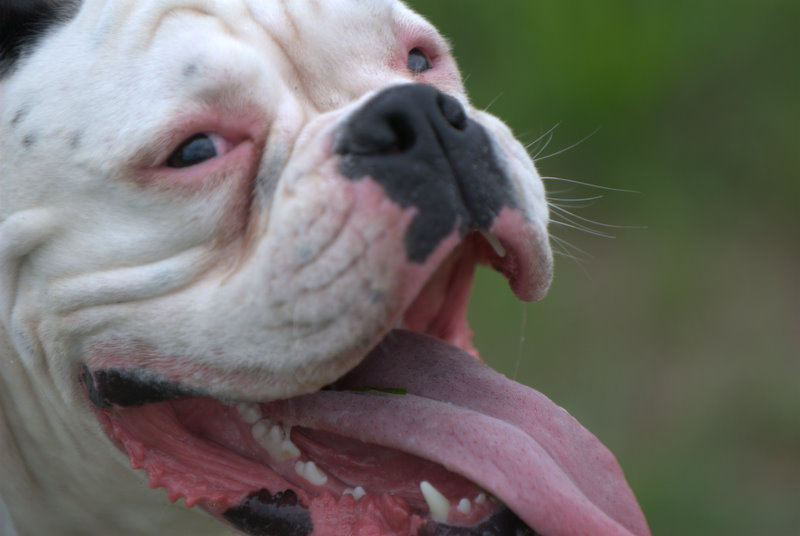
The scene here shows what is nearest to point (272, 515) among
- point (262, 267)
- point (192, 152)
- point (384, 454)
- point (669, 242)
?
point (384, 454)

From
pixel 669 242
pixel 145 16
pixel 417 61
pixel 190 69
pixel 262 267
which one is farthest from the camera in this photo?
pixel 669 242

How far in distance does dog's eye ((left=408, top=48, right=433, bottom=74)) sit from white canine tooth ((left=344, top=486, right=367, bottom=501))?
0.99 m

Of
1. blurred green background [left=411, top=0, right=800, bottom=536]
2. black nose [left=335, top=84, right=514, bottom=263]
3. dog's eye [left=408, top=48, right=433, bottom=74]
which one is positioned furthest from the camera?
blurred green background [left=411, top=0, right=800, bottom=536]

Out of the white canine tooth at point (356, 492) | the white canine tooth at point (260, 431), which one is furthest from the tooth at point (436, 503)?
the white canine tooth at point (260, 431)

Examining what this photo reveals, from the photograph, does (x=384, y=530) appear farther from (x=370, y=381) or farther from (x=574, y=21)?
(x=574, y=21)

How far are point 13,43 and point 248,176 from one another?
623mm

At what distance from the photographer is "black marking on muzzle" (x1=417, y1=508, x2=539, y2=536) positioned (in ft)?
6.22

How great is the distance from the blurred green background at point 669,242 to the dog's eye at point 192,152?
256 cm

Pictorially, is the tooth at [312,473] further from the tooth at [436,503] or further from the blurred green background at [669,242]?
the blurred green background at [669,242]

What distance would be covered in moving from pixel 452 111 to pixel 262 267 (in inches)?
19.1

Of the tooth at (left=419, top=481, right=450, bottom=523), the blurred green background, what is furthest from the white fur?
the blurred green background

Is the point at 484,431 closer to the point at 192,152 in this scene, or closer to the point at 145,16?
the point at 192,152

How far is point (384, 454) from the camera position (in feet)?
6.86

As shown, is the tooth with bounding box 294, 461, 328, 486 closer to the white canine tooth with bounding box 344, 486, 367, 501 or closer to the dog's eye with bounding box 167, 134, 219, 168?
the white canine tooth with bounding box 344, 486, 367, 501
